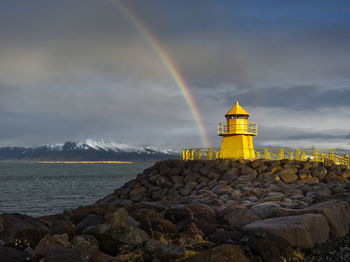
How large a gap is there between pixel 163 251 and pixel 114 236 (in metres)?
1.58

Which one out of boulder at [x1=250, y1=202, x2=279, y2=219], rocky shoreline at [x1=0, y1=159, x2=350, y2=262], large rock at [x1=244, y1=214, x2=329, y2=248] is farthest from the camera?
boulder at [x1=250, y1=202, x2=279, y2=219]

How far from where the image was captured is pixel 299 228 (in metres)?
8.14

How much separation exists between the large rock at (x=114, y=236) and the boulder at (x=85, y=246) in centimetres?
21

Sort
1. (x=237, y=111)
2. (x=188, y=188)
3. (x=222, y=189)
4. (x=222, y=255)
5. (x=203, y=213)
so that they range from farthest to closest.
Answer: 1. (x=237, y=111)
2. (x=188, y=188)
3. (x=222, y=189)
4. (x=203, y=213)
5. (x=222, y=255)

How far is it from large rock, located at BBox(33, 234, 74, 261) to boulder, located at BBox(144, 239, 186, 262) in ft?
4.67

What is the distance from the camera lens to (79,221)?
10047 millimetres

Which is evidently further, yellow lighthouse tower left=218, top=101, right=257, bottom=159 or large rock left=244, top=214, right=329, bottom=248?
yellow lighthouse tower left=218, top=101, right=257, bottom=159

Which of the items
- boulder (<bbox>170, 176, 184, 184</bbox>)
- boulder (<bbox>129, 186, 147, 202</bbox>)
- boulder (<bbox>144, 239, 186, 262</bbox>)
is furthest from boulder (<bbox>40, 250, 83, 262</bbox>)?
boulder (<bbox>170, 176, 184, 184</bbox>)

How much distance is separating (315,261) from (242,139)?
939 inches

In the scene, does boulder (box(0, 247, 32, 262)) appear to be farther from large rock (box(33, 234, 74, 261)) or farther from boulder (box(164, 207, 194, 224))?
boulder (box(164, 207, 194, 224))

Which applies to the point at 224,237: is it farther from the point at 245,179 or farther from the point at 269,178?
the point at 269,178

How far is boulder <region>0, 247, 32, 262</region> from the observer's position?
6148 millimetres

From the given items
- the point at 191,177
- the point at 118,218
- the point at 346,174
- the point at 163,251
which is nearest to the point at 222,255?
the point at 163,251

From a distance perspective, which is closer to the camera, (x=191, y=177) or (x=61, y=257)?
(x=61, y=257)
